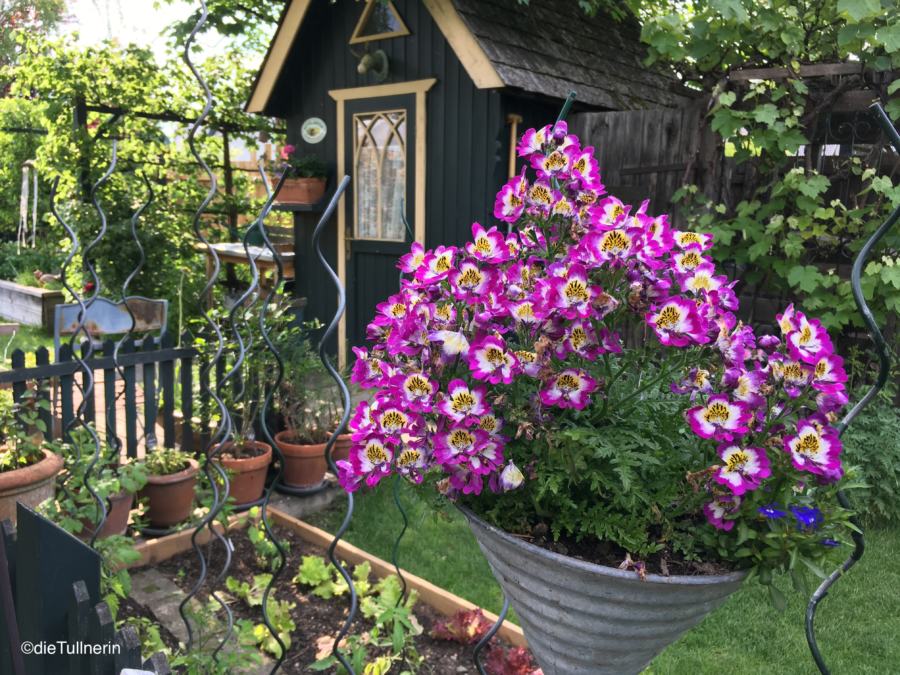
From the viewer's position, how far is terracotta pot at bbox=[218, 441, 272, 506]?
3.60 meters

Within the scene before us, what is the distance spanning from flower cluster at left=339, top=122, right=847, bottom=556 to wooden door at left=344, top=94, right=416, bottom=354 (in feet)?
16.1

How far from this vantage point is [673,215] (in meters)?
4.69

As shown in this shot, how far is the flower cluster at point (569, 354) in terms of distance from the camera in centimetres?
84

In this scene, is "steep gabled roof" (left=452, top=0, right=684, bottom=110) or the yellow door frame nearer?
"steep gabled roof" (left=452, top=0, right=684, bottom=110)

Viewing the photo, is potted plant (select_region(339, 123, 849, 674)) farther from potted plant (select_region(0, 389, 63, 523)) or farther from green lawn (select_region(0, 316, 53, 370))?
green lawn (select_region(0, 316, 53, 370))

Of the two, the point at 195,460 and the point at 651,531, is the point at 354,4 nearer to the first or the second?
the point at 195,460

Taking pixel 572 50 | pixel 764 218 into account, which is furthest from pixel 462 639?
pixel 572 50

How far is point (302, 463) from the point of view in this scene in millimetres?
3906

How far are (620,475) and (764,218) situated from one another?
386cm

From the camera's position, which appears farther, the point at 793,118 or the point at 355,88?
the point at 355,88

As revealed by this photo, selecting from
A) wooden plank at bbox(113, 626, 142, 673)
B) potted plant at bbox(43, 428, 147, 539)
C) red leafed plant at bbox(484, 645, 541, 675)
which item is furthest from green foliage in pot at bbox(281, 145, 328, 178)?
wooden plank at bbox(113, 626, 142, 673)

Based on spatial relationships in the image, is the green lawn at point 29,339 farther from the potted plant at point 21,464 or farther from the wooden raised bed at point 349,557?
the potted plant at point 21,464

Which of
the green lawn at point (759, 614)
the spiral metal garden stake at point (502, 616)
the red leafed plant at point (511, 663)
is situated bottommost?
the green lawn at point (759, 614)

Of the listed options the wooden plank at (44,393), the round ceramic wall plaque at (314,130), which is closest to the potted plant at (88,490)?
the wooden plank at (44,393)
